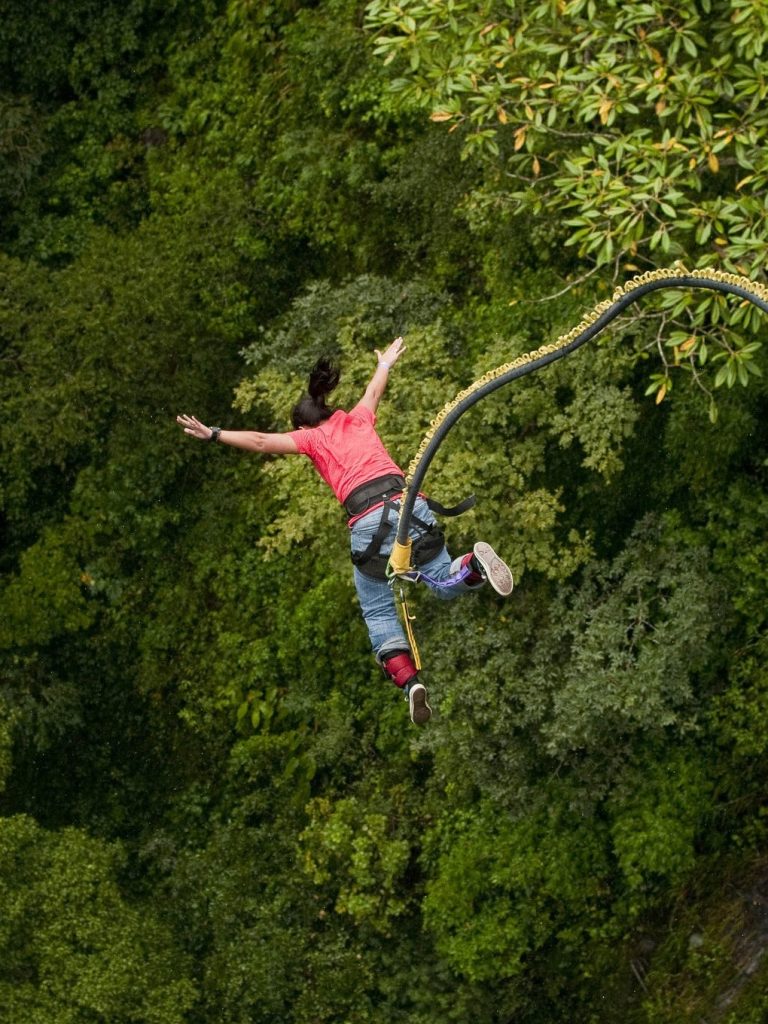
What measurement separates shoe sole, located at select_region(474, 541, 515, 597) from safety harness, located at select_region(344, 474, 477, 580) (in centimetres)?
40

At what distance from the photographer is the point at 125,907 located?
14781 millimetres

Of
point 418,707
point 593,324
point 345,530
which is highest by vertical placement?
point 593,324

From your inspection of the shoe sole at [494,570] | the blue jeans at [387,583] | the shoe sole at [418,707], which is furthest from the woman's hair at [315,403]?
the shoe sole at [418,707]

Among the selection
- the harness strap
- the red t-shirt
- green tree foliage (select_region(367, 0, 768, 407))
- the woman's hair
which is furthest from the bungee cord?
green tree foliage (select_region(367, 0, 768, 407))

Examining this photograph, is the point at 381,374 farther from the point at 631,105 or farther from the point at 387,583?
the point at 631,105

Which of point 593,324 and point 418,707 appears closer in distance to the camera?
point 593,324

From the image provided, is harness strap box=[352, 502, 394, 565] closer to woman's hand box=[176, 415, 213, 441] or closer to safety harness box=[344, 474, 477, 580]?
safety harness box=[344, 474, 477, 580]

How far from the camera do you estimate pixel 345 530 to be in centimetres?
1259

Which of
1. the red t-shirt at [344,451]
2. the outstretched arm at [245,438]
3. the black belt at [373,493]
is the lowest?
the black belt at [373,493]

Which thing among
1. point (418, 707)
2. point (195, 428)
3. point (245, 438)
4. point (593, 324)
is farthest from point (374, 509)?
point (593, 324)

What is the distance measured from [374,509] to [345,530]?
12.9 ft

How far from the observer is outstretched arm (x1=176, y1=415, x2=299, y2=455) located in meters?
7.89

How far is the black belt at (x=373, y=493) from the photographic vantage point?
8672mm

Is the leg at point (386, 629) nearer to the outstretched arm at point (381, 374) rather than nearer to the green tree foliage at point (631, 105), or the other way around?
the outstretched arm at point (381, 374)
